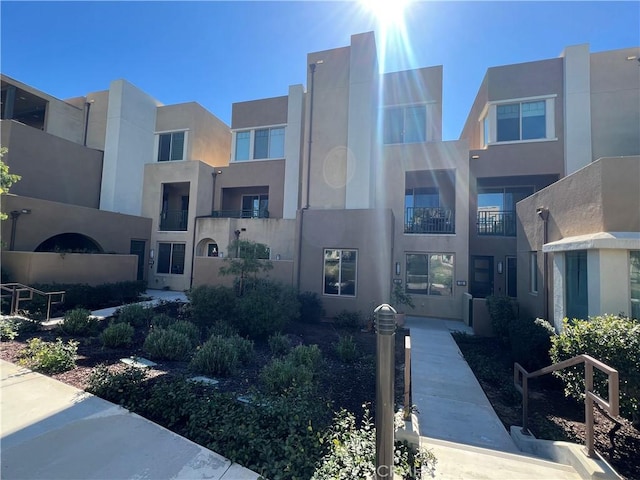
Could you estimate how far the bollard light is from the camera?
8.02ft

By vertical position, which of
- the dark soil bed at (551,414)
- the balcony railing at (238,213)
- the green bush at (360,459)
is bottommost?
the dark soil bed at (551,414)

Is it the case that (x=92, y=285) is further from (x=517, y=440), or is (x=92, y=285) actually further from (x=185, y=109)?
(x=517, y=440)

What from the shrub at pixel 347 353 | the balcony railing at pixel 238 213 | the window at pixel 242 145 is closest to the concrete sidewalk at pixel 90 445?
the shrub at pixel 347 353

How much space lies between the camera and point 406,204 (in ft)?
48.7

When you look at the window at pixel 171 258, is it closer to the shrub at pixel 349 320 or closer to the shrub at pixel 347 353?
the shrub at pixel 349 320

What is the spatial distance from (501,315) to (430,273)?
4196mm

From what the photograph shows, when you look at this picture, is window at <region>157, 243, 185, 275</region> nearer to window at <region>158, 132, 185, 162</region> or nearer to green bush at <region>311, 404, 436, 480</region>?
window at <region>158, 132, 185, 162</region>

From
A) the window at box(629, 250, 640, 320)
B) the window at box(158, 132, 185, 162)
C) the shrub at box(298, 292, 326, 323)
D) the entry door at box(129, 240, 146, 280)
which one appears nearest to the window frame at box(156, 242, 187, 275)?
the entry door at box(129, 240, 146, 280)

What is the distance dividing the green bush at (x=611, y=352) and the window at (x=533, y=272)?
4.61 metres

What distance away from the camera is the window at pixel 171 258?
55.5 feet

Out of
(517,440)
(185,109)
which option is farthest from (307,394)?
(185,109)

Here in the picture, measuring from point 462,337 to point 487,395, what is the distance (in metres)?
4.08

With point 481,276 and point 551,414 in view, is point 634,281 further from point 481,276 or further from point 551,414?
point 481,276

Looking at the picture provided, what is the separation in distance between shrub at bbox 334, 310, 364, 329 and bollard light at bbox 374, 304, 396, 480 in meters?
7.94
